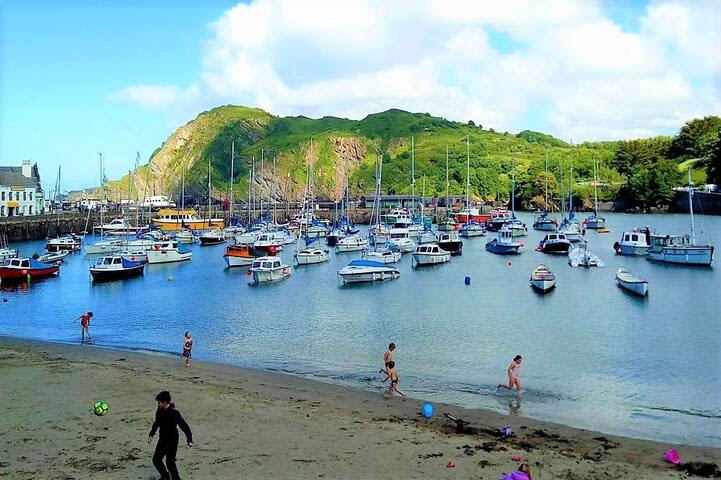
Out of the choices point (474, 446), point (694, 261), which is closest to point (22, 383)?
point (474, 446)

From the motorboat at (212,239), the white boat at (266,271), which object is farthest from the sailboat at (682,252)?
the motorboat at (212,239)

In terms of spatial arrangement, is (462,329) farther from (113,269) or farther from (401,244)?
(401,244)

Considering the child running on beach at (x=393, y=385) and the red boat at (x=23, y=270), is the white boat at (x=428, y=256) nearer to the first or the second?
the red boat at (x=23, y=270)

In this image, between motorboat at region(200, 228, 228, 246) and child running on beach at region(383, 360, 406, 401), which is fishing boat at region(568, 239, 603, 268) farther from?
motorboat at region(200, 228, 228, 246)

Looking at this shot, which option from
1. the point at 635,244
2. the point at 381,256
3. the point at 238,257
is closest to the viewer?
the point at 381,256

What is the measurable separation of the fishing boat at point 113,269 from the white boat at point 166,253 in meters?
9.53

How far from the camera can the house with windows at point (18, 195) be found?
117 metres

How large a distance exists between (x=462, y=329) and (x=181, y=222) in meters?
95.3

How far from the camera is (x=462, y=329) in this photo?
3981 cm

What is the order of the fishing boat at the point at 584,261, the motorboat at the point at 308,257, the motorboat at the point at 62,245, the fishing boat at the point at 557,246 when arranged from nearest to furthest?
1. the fishing boat at the point at 584,261
2. the motorboat at the point at 308,257
3. the fishing boat at the point at 557,246
4. the motorboat at the point at 62,245

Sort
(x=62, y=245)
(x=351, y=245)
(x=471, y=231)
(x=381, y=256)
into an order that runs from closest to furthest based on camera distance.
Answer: (x=381, y=256) → (x=62, y=245) → (x=351, y=245) → (x=471, y=231)

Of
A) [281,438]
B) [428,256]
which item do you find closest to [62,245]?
[428,256]

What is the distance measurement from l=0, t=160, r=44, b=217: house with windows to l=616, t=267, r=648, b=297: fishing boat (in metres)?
97.9

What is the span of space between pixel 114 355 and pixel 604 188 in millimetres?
161027
